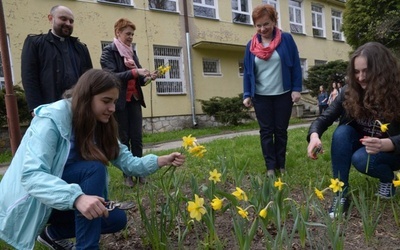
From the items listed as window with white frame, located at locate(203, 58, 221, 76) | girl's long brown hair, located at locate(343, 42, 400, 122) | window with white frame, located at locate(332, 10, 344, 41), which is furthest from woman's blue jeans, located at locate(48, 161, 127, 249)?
window with white frame, located at locate(332, 10, 344, 41)

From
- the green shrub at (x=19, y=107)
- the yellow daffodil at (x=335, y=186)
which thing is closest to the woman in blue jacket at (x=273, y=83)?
the yellow daffodil at (x=335, y=186)

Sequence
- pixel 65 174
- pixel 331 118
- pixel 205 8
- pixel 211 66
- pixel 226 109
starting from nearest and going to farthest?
pixel 65 174 < pixel 331 118 < pixel 226 109 < pixel 205 8 < pixel 211 66

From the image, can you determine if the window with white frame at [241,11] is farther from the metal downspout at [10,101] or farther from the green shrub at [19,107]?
the metal downspout at [10,101]

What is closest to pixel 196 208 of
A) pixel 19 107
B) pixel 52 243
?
pixel 52 243

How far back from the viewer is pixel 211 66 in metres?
14.1

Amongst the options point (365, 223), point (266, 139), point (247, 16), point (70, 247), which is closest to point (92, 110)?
point (70, 247)

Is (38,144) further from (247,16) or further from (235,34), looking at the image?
(247,16)

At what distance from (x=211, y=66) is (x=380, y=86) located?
11.9m

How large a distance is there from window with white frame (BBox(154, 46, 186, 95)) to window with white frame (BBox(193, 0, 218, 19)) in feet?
5.32

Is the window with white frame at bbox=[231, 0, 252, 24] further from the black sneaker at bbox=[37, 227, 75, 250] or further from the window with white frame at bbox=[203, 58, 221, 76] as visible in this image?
the black sneaker at bbox=[37, 227, 75, 250]

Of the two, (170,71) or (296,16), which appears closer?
(170,71)

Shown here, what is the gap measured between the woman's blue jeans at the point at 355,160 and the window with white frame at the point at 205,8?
37.8 feet

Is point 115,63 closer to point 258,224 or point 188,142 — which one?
point 188,142

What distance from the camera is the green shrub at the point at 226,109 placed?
12.0m
